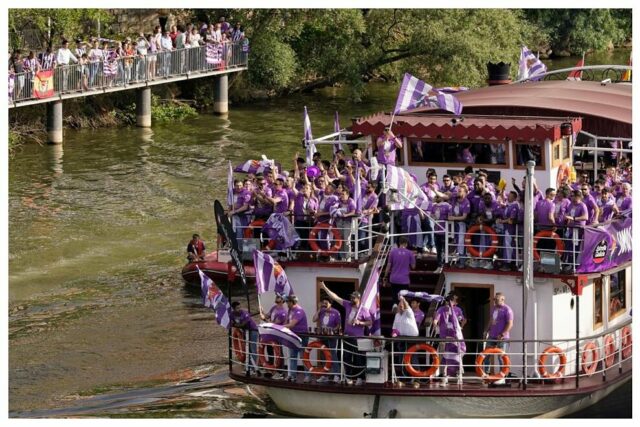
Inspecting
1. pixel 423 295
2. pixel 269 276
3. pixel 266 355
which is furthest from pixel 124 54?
pixel 423 295

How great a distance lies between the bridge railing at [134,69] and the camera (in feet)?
167

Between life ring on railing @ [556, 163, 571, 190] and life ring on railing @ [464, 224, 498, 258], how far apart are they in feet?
11.6

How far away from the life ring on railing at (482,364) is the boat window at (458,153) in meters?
4.82

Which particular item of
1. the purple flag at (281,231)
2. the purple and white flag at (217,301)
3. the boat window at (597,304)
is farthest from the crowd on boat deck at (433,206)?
the purple and white flag at (217,301)

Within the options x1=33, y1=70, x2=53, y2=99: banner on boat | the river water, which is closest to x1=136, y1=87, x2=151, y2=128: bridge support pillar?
the river water

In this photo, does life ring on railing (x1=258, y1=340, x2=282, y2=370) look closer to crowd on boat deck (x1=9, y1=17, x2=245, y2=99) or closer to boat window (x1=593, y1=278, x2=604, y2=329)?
boat window (x1=593, y1=278, x2=604, y2=329)

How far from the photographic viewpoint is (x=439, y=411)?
26594 mm

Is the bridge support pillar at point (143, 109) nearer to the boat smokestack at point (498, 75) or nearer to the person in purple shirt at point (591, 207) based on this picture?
the boat smokestack at point (498, 75)

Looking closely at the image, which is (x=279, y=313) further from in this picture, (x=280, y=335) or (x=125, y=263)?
(x=125, y=263)

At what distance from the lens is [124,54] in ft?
180

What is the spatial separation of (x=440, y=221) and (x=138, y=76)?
95.1 ft

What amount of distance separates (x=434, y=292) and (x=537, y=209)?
7.11 feet
